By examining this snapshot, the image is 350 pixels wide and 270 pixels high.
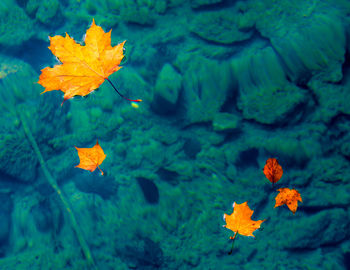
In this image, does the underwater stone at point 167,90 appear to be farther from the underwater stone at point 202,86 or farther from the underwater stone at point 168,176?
the underwater stone at point 168,176

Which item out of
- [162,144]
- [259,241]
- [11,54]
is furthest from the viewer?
[11,54]

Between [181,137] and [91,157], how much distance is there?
93 centimetres

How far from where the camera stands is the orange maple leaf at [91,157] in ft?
7.27

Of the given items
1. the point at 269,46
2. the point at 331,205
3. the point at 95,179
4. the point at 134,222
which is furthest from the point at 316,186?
the point at 95,179

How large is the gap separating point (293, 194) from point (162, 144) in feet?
3.92

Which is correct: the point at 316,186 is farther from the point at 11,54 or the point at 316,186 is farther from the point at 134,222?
the point at 11,54

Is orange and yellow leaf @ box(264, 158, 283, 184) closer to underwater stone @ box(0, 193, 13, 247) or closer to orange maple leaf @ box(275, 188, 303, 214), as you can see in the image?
orange maple leaf @ box(275, 188, 303, 214)

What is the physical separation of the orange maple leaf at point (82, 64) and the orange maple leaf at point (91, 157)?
20.5 inches

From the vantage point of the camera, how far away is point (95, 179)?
220 centimetres

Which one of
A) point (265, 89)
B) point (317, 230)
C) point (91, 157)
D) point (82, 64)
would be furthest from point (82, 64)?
point (317, 230)

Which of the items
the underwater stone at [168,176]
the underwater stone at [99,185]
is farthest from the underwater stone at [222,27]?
the underwater stone at [99,185]

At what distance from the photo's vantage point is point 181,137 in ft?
7.13

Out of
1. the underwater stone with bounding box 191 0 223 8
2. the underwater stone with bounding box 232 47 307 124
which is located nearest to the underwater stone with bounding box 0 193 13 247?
the underwater stone with bounding box 232 47 307 124

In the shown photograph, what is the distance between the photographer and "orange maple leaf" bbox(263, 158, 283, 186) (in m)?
1.97
